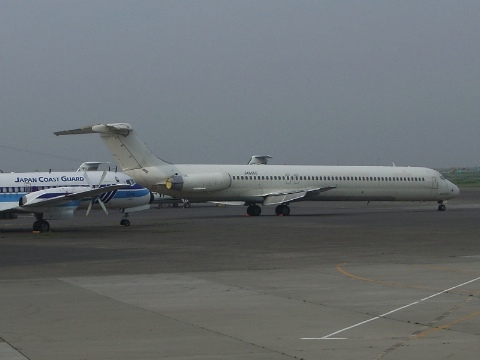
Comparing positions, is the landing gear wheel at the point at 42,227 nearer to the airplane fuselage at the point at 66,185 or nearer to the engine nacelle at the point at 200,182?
the airplane fuselage at the point at 66,185

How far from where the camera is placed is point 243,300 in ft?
48.3

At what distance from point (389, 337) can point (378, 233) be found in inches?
893

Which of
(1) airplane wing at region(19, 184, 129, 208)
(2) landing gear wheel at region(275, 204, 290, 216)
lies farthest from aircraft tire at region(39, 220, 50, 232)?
(2) landing gear wheel at region(275, 204, 290, 216)

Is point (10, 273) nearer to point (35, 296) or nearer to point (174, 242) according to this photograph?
point (35, 296)

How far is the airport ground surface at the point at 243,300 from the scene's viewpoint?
34.5 feet

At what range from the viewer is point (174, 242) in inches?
1175

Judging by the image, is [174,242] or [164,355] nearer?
[164,355]

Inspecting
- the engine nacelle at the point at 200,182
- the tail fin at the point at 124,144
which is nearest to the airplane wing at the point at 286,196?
the engine nacelle at the point at 200,182

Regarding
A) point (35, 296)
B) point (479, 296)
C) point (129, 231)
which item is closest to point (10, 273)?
point (35, 296)

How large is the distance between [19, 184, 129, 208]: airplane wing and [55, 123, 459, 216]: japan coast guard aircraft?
11.4 m

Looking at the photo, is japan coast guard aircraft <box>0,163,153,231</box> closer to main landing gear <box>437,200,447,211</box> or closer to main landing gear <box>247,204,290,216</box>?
main landing gear <box>247,204,290,216</box>

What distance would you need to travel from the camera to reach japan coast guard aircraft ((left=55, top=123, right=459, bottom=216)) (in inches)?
1973

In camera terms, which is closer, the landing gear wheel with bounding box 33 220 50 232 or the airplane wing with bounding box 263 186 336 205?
the landing gear wheel with bounding box 33 220 50 232

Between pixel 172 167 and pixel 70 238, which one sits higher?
pixel 172 167
